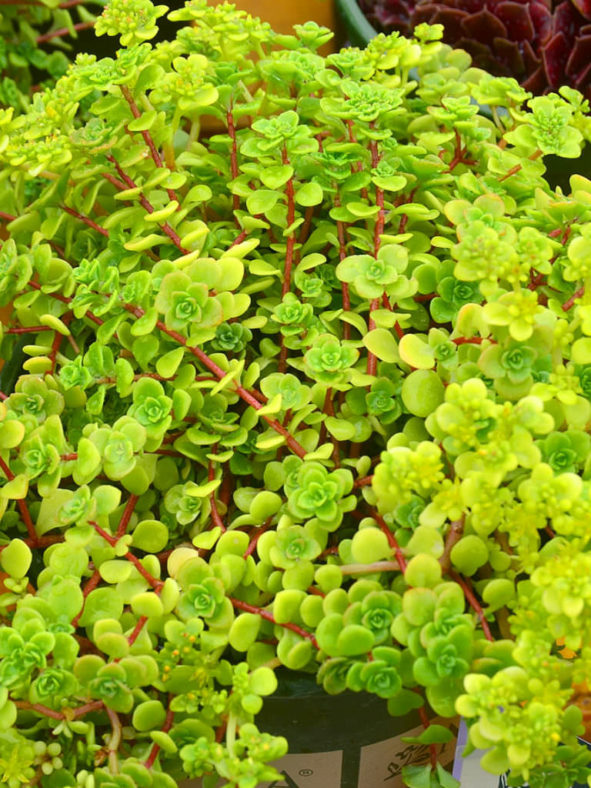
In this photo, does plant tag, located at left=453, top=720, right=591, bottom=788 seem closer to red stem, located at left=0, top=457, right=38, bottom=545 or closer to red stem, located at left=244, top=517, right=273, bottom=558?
red stem, located at left=244, top=517, right=273, bottom=558

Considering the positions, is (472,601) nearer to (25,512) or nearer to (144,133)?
(25,512)

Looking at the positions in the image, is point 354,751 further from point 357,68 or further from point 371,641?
point 357,68

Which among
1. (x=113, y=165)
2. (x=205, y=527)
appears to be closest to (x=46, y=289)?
(x=113, y=165)

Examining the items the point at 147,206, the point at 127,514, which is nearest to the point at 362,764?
the point at 127,514

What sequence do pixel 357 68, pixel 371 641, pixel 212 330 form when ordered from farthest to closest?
pixel 357 68, pixel 212 330, pixel 371 641

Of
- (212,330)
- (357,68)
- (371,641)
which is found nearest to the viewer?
(371,641)

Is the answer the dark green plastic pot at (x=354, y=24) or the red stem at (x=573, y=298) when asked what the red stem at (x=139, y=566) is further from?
the dark green plastic pot at (x=354, y=24)
